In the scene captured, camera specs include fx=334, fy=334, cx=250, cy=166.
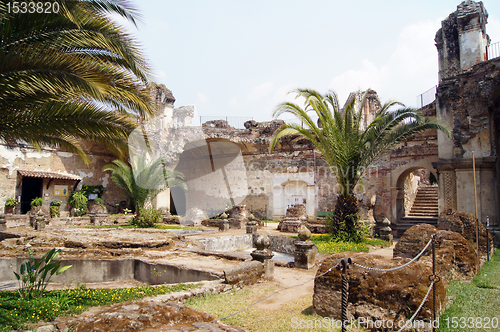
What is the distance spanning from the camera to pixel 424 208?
65.8 feet

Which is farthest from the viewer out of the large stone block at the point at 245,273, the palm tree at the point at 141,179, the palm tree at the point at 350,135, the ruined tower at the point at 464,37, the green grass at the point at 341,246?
the palm tree at the point at 141,179

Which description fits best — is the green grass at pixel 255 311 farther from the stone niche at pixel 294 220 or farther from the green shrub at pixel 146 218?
the green shrub at pixel 146 218

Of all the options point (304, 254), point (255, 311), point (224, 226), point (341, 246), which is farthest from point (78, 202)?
point (255, 311)

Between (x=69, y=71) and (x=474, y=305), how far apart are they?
660 centimetres

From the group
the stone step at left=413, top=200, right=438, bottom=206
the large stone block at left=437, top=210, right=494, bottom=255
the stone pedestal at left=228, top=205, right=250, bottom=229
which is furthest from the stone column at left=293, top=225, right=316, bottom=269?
the stone step at left=413, top=200, right=438, bottom=206

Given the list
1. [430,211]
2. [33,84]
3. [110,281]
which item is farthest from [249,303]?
[430,211]

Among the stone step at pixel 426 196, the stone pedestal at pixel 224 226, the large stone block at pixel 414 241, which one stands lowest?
the stone pedestal at pixel 224 226

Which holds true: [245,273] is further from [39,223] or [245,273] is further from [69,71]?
[39,223]

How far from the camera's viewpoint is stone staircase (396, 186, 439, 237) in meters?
16.5

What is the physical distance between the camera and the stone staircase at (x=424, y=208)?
16502 millimetres

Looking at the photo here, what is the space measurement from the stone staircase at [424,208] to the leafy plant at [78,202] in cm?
1761

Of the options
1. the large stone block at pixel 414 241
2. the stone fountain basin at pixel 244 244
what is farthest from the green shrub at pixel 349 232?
the large stone block at pixel 414 241

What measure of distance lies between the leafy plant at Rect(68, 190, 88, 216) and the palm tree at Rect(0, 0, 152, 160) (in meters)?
15.5

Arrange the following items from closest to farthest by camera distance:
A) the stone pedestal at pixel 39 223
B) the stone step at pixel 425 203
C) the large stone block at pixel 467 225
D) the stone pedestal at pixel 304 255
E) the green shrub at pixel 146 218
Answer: the stone pedestal at pixel 304 255 → the large stone block at pixel 467 225 → the stone pedestal at pixel 39 223 → the green shrub at pixel 146 218 → the stone step at pixel 425 203
